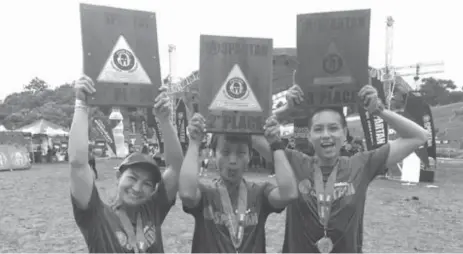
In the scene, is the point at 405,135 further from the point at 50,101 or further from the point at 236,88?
the point at 50,101

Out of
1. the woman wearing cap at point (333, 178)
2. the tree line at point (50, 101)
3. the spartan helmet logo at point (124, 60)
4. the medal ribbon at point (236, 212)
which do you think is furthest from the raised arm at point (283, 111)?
the tree line at point (50, 101)

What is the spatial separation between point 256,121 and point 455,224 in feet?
25.9

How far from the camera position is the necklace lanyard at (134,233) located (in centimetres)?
258

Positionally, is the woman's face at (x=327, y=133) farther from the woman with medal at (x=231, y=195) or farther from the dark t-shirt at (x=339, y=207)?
the woman with medal at (x=231, y=195)

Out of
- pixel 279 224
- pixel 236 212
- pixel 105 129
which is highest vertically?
pixel 236 212

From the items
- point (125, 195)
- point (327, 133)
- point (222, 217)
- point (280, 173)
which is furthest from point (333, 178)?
point (125, 195)

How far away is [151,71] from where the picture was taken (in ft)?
9.34

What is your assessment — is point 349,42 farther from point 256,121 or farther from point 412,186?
point 412,186

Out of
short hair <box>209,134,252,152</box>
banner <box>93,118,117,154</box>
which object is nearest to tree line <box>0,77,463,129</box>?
banner <box>93,118,117,154</box>

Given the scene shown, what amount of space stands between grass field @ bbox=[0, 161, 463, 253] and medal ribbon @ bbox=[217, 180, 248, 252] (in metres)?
2.22

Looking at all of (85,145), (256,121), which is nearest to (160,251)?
(85,145)

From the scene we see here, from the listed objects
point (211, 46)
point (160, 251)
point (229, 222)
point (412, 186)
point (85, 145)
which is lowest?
point (412, 186)

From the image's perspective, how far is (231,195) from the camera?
9.54 ft

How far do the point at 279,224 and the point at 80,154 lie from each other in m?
6.59
